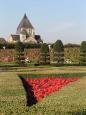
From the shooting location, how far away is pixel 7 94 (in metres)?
10.7

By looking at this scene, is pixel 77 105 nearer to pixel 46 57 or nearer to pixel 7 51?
pixel 46 57

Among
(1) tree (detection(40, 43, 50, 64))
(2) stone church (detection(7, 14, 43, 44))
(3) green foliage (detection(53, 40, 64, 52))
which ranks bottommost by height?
(1) tree (detection(40, 43, 50, 64))

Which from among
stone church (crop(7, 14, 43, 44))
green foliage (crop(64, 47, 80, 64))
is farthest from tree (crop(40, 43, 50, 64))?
stone church (crop(7, 14, 43, 44))

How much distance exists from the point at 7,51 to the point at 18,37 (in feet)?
251

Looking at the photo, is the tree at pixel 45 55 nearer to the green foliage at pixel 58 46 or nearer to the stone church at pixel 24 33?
the green foliage at pixel 58 46

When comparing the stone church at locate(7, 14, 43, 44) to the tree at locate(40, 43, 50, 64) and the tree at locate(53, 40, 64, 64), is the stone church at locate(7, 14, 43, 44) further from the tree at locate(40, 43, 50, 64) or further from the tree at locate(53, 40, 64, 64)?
the tree at locate(40, 43, 50, 64)

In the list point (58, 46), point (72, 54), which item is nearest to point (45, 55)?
point (58, 46)

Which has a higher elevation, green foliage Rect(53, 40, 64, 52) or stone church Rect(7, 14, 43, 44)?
stone church Rect(7, 14, 43, 44)

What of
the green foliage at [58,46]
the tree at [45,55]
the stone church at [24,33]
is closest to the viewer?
the tree at [45,55]

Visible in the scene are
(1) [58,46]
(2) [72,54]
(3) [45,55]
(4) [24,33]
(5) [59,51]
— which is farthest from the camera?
(4) [24,33]

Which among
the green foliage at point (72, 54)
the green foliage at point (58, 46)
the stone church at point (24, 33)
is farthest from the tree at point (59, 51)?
the stone church at point (24, 33)

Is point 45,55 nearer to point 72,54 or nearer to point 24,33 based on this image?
point 72,54

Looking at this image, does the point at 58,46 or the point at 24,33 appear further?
the point at 24,33

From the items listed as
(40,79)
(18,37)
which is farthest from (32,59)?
Answer: (18,37)
